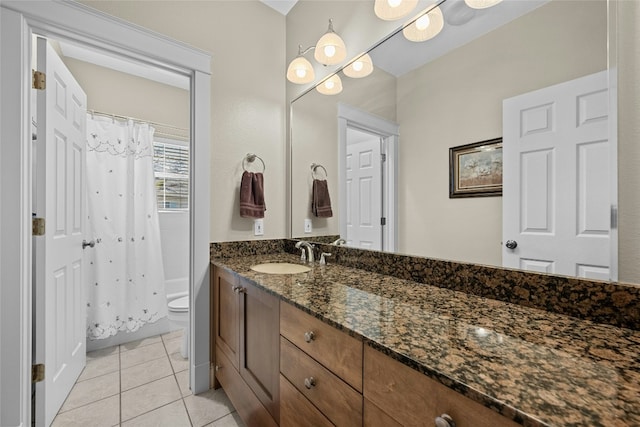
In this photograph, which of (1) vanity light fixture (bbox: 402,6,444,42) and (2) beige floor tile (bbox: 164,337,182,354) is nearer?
(1) vanity light fixture (bbox: 402,6,444,42)

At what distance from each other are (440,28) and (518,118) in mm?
544

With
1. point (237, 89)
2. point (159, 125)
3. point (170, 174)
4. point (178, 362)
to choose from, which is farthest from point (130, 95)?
point (178, 362)

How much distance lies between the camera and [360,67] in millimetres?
1598

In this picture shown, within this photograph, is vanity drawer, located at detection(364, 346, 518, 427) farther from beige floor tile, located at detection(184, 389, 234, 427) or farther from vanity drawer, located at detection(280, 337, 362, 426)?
beige floor tile, located at detection(184, 389, 234, 427)

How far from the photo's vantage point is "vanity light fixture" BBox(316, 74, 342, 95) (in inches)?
69.1

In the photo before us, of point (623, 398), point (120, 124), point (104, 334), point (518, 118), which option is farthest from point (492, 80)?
point (104, 334)

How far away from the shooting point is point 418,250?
1.27 m

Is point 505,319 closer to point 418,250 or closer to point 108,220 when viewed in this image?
point 418,250

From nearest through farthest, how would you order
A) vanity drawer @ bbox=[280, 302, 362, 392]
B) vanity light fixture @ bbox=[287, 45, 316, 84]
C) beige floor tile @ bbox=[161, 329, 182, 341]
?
vanity drawer @ bbox=[280, 302, 362, 392], vanity light fixture @ bbox=[287, 45, 316, 84], beige floor tile @ bbox=[161, 329, 182, 341]

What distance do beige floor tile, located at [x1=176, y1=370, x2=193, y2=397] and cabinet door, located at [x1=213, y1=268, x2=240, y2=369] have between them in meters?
0.38

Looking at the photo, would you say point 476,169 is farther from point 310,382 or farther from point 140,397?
point 140,397

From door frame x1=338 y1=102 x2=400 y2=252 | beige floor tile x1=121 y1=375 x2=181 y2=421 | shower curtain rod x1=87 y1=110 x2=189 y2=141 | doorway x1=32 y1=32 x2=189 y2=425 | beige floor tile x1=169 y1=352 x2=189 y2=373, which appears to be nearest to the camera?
door frame x1=338 y1=102 x2=400 y2=252

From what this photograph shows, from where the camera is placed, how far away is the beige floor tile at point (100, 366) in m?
1.94

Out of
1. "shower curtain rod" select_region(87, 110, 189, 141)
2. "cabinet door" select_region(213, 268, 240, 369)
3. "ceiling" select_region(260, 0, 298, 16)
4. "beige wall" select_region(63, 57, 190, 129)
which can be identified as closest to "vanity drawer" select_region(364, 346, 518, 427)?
"cabinet door" select_region(213, 268, 240, 369)
